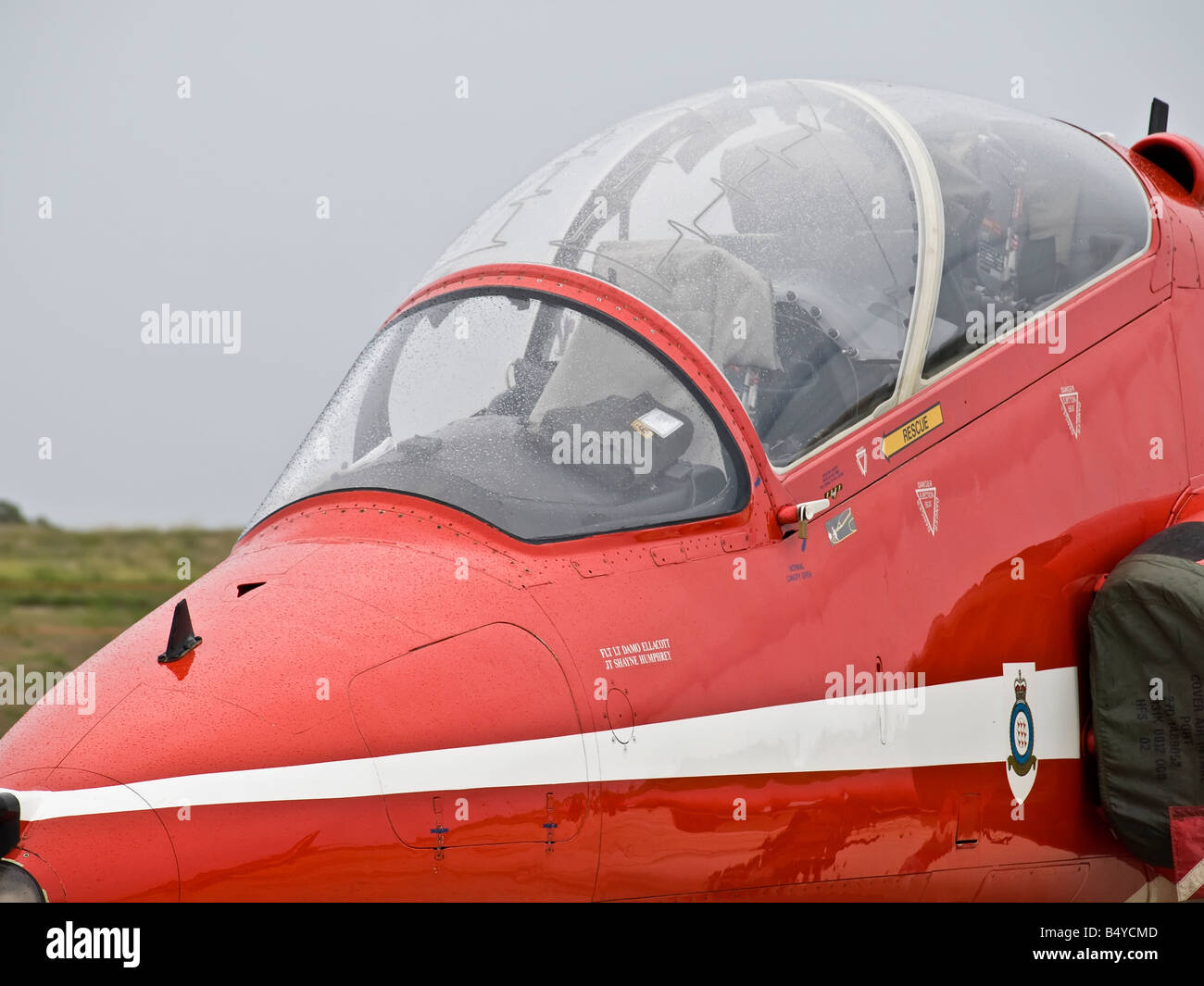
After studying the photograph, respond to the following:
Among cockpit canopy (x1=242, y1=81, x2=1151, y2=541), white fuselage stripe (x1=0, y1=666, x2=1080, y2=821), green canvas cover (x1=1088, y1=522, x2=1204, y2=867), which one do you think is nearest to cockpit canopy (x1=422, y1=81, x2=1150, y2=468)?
cockpit canopy (x1=242, y1=81, x2=1151, y2=541)

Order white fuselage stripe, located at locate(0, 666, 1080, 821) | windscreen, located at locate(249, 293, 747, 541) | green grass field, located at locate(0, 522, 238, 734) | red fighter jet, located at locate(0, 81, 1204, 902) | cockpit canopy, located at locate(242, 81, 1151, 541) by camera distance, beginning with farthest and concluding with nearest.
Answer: green grass field, located at locate(0, 522, 238, 734) < cockpit canopy, located at locate(242, 81, 1151, 541) < windscreen, located at locate(249, 293, 747, 541) < red fighter jet, located at locate(0, 81, 1204, 902) < white fuselage stripe, located at locate(0, 666, 1080, 821)

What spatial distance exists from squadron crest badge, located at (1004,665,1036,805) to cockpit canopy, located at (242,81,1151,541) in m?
1.01

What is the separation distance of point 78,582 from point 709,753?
56.7 ft

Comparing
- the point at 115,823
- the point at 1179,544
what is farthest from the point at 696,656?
the point at 1179,544

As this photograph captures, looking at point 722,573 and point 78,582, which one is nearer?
point 722,573

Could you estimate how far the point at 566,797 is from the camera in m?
3.41

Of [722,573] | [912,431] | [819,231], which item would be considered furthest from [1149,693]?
[819,231]

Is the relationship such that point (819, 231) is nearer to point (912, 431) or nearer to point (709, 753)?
point (912, 431)

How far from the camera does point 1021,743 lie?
445cm

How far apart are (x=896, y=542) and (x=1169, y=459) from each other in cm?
149

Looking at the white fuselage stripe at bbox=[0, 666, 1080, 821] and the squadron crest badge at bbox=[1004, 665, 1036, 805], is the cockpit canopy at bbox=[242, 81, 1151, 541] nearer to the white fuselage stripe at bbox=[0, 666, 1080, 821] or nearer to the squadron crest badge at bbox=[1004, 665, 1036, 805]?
the white fuselage stripe at bbox=[0, 666, 1080, 821]

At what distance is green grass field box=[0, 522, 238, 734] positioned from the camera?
15406 mm

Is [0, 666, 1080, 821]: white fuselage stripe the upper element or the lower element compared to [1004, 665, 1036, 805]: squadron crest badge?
upper
